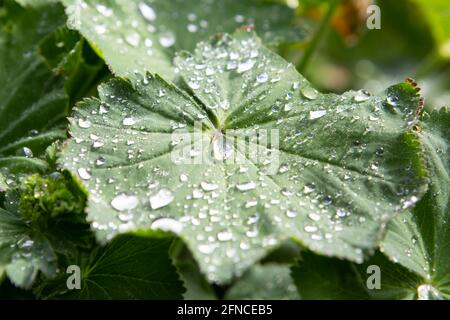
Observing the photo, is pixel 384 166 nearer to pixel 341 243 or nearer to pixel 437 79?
pixel 341 243

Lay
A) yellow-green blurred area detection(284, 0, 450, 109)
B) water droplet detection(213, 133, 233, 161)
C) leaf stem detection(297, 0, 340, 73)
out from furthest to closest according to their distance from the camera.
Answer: yellow-green blurred area detection(284, 0, 450, 109), leaf stem detection(297, 0, 340, 73), water droplet detection(213, 133, 233, 161)

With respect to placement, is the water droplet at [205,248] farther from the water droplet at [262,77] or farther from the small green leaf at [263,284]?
the small green leaf at [263,284]

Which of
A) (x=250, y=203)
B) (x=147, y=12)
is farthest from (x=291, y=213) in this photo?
(x=147, y=12)

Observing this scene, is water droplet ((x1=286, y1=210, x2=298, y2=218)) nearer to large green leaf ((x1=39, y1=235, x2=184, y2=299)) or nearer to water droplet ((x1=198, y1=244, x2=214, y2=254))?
water droplet ((x1=198, y1=244, x2=214, y2=254))

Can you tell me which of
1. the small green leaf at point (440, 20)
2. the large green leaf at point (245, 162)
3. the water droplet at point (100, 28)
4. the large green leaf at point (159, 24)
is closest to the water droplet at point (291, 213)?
the large green leaf at point (245, 162)

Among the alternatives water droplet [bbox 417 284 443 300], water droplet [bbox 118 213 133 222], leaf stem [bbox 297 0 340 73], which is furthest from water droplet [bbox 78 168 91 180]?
leaf stem [bbox 297 0 340 73]

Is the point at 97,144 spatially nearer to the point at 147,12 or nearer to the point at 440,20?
the point at 147,12
